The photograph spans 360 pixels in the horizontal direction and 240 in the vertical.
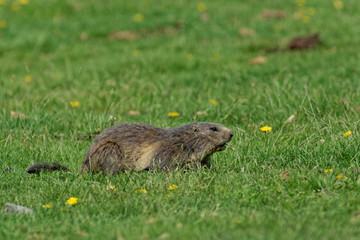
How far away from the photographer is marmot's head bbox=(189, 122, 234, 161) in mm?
6246

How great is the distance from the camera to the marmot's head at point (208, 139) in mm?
6246

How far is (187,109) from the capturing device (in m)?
8.69

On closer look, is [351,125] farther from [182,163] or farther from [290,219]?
[290,219]

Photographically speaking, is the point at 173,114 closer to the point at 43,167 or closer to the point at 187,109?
the point at 187,109

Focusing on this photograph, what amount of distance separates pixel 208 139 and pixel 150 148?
2.03 feet

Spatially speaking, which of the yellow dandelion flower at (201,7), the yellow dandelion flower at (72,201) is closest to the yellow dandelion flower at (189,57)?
the yellow dandelion flower at (201,7)

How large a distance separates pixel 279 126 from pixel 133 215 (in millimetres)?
3229

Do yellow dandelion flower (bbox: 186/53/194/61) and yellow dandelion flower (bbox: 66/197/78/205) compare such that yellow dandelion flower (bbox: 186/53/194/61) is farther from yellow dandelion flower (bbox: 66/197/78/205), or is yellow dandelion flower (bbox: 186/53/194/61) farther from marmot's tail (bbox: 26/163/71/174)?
yellow dandelion flower (bbox: 66/197/78/205)

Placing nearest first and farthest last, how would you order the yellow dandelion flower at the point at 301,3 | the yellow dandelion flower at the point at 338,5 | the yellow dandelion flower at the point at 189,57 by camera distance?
the yellow dandelion flower at the point at 189,57 < the yellow dandelion flower at the point at 338,5 < the yellow dandelion flower at the point at 301,3

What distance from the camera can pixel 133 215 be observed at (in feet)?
15.7

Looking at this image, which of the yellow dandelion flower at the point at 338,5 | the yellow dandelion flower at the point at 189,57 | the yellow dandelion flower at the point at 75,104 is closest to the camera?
the yellow dandelion flower at the point at 75,104

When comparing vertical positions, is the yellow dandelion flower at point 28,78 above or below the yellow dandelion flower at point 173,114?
below

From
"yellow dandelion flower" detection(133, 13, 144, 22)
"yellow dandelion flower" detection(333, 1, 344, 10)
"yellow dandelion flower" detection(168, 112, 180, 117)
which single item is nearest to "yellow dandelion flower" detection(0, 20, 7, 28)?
"yellow dandelion flower" detection(133, 13, 144, 22)

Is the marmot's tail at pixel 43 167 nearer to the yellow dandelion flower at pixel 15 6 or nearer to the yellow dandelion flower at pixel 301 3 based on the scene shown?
the yellow dandelion flower at pixel 15 6
